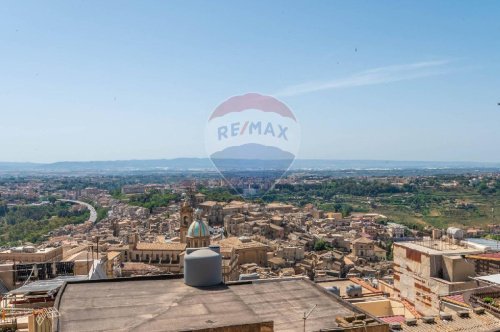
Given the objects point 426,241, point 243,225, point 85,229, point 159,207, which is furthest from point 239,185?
point 426,241

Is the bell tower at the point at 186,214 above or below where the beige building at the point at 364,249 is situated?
above

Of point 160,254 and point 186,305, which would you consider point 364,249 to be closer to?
point 160,254

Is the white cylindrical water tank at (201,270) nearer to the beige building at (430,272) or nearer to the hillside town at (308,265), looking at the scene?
the hillside town at (308,265)

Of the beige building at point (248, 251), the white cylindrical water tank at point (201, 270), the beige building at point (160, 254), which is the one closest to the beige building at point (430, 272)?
the white cylindrical water tank at point (201, 270)

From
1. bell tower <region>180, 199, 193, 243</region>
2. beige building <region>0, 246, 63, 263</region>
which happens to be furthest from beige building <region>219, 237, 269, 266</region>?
beige building <region>0, 246, 63, 263</region>

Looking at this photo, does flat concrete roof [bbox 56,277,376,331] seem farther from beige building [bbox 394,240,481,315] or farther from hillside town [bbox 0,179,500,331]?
beige building [bbox 394,240,481,315]

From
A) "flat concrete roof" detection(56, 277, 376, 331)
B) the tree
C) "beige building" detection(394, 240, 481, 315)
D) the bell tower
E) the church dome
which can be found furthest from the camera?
the tree

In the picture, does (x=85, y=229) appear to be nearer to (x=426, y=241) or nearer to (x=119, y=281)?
(x=426, y=241)

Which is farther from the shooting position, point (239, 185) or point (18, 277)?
point (239, 185)
